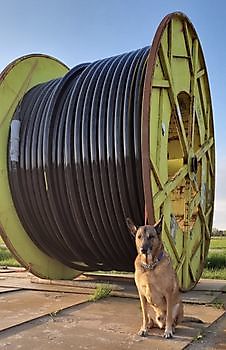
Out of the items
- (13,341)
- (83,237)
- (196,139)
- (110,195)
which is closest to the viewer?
(13,341)

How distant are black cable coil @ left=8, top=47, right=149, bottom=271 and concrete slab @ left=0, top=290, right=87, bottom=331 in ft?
2.65

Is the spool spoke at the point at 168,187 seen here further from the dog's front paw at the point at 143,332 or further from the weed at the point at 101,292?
the dog's front paw at the point at 143,332

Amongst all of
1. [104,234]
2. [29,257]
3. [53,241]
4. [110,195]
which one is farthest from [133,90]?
[29,257]

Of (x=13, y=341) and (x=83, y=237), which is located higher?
(x=83, y=237)

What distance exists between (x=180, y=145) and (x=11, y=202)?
2.61 metres

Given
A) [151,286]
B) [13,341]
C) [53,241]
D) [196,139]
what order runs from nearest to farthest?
[13,341] → [151,286] → [53,241] → [196,139]

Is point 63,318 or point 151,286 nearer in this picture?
point 151,286

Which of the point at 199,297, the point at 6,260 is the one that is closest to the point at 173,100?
the point at 199,297

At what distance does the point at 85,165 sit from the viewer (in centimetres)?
598

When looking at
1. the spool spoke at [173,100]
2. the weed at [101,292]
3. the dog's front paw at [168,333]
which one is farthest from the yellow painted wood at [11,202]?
the dog's front paw at [168,333]

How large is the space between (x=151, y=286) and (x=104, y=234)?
6.73 feet

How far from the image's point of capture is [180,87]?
6.53m

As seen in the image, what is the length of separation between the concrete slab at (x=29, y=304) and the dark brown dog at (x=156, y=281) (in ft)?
4.03

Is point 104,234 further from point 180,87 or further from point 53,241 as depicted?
point 180,87
